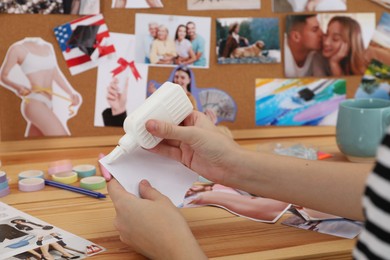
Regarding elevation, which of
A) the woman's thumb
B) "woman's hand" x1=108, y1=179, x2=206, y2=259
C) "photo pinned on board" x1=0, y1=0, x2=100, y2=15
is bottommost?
"woman's hand" x1=108, y1=179, x2=206, y2=259

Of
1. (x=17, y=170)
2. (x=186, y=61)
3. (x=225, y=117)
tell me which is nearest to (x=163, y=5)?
(x=186, y=61)

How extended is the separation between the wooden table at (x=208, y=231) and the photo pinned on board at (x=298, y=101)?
32 cm

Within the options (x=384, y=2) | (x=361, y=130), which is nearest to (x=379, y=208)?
(x=361, y=130)

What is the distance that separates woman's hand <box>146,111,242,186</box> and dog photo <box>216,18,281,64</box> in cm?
27

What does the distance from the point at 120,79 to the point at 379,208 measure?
66 centimetres

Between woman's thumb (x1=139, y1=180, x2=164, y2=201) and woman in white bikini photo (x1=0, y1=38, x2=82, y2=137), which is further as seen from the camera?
woman in white bikini photo (x1=0, y1=38, x2=82, y2=137)

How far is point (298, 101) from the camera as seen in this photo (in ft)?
3.22

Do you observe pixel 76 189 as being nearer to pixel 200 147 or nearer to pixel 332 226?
pixel 200 147

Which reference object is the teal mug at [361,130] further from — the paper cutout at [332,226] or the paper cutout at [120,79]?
the paper cutout at [120,79]

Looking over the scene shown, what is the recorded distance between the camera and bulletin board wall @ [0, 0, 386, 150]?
0.87m

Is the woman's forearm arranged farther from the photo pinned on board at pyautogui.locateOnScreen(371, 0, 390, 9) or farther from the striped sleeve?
the photo pinned on board at pyautogui.locateOnScreen(371, 0, 390, 9)

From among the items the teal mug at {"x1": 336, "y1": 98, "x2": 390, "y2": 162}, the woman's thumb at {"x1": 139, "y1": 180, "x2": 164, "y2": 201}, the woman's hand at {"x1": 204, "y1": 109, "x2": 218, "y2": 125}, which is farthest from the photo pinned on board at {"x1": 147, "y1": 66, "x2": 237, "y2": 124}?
the woman's thumb at {"x1": 139, "y1": 180, "x2": 164, "y2": 201}

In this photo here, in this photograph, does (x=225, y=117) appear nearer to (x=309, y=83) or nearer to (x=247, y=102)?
(x=247, y=102)

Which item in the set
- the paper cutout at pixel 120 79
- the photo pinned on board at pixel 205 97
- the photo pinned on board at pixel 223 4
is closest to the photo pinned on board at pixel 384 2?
the photo pinned on board at pixel 223 4
